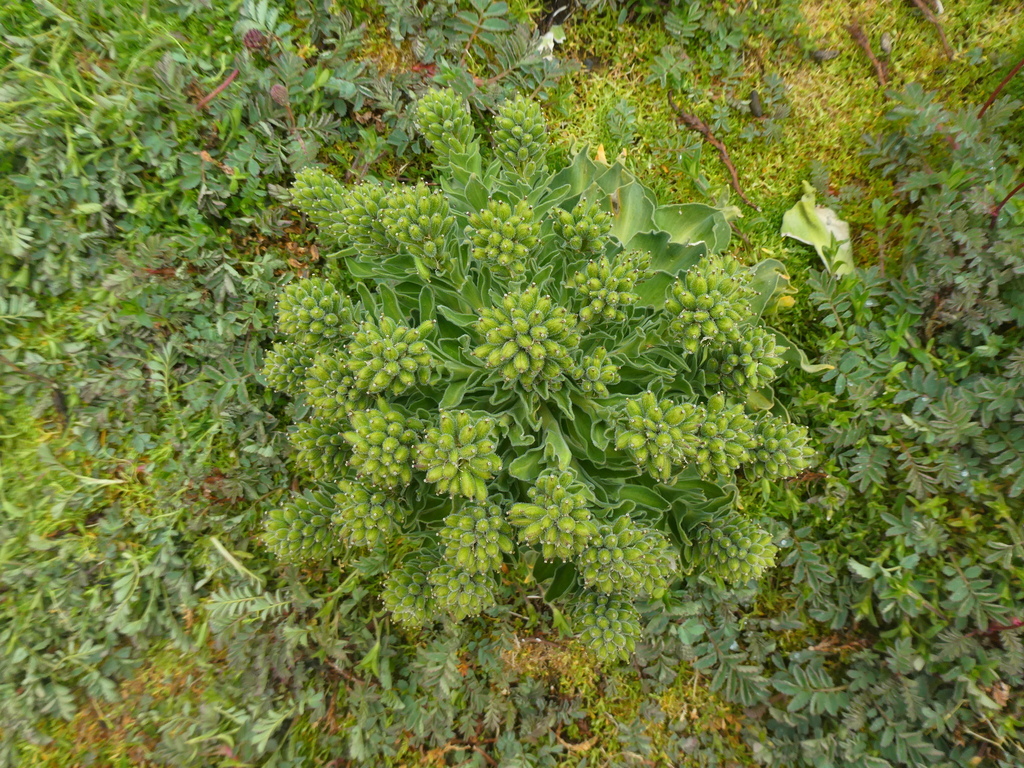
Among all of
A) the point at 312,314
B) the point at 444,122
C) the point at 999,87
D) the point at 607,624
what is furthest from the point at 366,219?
the point at 999,87

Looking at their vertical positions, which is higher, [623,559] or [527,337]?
[527,337]

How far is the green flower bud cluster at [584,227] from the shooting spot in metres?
2.16

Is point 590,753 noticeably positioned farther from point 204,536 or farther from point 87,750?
point 87,750

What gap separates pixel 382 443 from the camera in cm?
195

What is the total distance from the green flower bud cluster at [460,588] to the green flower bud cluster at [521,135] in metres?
1.62

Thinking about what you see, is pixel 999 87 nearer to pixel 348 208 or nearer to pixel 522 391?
pixel 522 391

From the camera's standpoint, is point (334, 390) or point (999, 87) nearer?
point (334, 390)

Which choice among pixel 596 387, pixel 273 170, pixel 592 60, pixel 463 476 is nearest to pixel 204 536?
pixel 273 170

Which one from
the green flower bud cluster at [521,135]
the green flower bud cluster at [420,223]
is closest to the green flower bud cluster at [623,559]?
the green flower bud cluster at [420,223]

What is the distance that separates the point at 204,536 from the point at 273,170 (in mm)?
2113

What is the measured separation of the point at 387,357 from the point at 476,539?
666 mm

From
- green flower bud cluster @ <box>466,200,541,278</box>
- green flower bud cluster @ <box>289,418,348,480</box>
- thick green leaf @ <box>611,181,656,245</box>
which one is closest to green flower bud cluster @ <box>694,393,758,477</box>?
green flower bud cluster @ <box>466,200,541,278</box>

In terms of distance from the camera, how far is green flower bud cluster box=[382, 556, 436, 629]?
2287 mm

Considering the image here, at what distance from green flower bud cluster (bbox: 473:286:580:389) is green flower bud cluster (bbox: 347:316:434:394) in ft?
0.68
